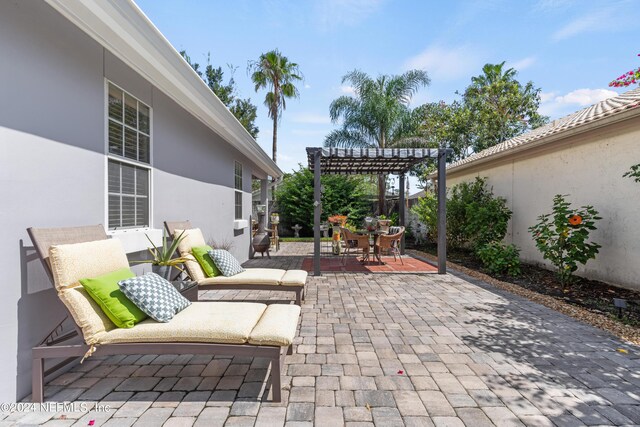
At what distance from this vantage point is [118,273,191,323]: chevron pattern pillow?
2551 millimetres

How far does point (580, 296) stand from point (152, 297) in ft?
20.1

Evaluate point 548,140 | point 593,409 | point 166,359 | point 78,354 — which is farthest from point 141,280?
point 548,140

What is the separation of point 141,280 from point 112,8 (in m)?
2.08

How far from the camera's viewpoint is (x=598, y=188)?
5.79 m

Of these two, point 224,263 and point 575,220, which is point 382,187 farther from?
point 224,263

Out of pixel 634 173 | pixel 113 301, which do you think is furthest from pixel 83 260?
pixel 634 173

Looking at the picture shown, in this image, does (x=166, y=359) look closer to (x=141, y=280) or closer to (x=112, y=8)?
(x=141, y=280)

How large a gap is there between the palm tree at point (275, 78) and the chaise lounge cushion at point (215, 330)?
1567 centimetres

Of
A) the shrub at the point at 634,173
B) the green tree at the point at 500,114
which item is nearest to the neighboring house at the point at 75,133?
the shrub at the point at 634,173

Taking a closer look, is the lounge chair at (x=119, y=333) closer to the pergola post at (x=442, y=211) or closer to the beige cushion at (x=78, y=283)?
the beige cushion at (x=78, y=283)

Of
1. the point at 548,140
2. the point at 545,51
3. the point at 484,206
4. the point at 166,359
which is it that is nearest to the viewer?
the point at 166,359

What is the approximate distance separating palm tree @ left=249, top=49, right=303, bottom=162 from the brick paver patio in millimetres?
15300

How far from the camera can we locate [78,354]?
231 cm

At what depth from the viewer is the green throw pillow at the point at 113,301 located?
7.97ft
